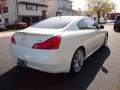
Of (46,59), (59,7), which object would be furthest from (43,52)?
(59,7)

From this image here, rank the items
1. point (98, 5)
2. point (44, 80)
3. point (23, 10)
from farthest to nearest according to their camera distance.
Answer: point (98, 5) < point (23, 10) < point (44, 80)

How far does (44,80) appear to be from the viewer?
15.3ft

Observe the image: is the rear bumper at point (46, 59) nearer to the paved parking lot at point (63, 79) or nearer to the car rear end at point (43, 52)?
the car rear end at point (43, 52)

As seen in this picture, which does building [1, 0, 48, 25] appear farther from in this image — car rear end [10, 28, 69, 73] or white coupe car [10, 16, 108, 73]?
car rear end [10, 28, 69, 73]

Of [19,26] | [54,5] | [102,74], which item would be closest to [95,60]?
[102,74]

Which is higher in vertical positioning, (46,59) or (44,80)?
(46,59)

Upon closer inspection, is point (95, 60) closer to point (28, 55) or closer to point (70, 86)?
point (70, 86)

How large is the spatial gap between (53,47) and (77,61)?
3.76ft

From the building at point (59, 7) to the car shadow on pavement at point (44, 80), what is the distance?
47416mm

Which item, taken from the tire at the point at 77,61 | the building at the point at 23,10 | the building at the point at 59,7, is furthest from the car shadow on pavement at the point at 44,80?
the building at the point at 59,7

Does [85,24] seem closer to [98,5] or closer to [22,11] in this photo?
[22,11]

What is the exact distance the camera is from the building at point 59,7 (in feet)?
173

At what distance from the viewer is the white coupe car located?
167 inches

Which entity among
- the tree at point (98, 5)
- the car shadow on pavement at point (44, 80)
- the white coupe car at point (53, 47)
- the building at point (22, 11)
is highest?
the tree at point (98, 5)
